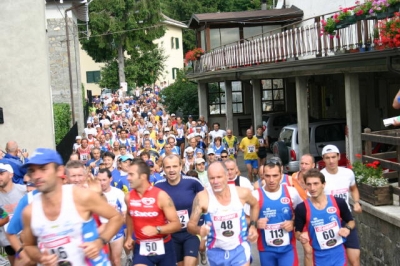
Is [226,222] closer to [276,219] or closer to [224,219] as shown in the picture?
[224,219]

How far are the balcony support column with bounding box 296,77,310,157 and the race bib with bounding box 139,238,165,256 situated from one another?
13.1 metres

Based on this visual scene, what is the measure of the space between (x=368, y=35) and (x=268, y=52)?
7.66 metres

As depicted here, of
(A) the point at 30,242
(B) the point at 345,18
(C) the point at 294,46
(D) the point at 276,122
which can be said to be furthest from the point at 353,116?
(A) the point at 30,242

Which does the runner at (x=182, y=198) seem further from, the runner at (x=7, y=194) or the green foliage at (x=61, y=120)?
the green foliage at (x=61, y=120)

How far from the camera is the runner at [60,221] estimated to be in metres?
5.88

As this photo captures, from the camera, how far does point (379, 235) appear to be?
11.2 m

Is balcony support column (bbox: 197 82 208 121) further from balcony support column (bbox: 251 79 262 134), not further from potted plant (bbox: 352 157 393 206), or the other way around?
potted plant (bbox: 352 157 393 206)

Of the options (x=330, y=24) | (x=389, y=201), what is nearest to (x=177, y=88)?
(x=330, y=24)

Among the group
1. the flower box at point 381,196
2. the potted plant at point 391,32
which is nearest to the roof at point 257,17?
the potted plant at point 391,32

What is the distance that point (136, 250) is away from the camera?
28.4 ft

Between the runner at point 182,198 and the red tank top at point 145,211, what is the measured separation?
3.25 feet

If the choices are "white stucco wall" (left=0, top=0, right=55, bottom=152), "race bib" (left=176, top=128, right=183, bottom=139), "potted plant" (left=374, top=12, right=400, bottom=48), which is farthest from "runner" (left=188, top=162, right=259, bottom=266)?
"race bib" (left=176, top=128, right=183, bottom=139)

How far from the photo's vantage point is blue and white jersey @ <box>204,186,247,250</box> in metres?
8.14

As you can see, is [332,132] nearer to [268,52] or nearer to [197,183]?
[268,52]
